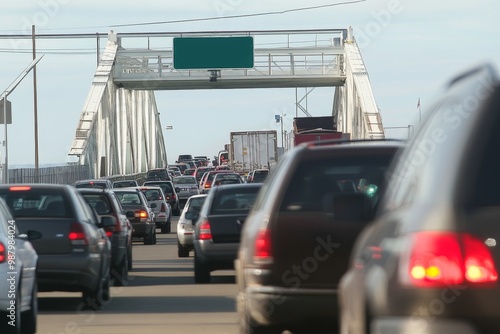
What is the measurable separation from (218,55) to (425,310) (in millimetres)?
63299

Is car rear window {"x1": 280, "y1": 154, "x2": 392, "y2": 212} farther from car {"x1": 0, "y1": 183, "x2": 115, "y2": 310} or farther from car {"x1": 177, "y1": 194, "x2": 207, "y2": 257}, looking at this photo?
car {"x1": 177, "y1": 194, "x2": 207, "y2": 257}

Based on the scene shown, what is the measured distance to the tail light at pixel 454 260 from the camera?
4.68m

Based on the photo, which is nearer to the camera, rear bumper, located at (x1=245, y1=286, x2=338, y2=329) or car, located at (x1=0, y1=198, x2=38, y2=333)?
rear bumper, located at (x1=245, y1=286, x2=338, y2=329)

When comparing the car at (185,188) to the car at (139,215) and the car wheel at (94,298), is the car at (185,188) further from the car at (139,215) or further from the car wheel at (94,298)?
the car wheel at (94,298)

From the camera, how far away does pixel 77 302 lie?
16.2 metres

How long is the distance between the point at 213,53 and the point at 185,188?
9477 mm

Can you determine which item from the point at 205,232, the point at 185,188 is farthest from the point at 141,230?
the point at 185,188


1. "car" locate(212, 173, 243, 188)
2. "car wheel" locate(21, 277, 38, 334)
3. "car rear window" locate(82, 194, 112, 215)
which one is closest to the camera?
"car wheel" locate(21, 277, 38, 334)

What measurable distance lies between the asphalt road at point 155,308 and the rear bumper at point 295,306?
251 centimetres

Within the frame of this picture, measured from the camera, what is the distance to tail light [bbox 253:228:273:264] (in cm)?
988

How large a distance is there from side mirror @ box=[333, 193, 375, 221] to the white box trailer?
67.6 meters

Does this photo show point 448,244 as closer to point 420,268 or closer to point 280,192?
point 420,268

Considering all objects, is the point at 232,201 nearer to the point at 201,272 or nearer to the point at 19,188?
the point at 201,272

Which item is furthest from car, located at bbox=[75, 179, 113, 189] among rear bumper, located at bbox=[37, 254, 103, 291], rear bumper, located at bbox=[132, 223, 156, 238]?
rear bumper, located at bbox=[37, 254, 103, 291]
